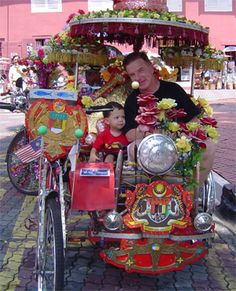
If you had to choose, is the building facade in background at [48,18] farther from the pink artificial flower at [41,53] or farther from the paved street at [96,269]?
the paved street at [96,269]

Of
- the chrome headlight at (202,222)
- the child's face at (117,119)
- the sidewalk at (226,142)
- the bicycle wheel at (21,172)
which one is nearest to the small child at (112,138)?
the child's face at (117,119)

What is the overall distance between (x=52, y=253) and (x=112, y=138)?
1399mm

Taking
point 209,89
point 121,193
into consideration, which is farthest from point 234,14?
point 121,193

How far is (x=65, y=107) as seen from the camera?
3.55 m

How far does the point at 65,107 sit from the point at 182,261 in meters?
1.34

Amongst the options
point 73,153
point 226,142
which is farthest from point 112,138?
point 226,142

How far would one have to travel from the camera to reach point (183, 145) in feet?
11.8

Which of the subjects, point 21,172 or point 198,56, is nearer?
point 198,56

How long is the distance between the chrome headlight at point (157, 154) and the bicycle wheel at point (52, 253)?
2.18 ft

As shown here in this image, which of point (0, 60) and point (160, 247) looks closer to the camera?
point (160, 247)

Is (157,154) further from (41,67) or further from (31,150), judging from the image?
(41,67)

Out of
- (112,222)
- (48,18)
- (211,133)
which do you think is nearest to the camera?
(112,222)

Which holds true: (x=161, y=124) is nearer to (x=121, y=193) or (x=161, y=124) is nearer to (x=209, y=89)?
(x=121, y=193)

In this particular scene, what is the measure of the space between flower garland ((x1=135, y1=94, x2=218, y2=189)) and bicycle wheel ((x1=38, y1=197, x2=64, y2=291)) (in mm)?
845
